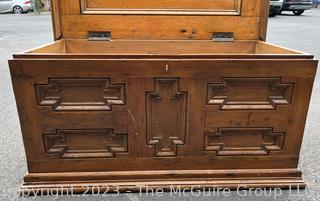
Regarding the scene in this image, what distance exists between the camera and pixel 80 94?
1.32 meters

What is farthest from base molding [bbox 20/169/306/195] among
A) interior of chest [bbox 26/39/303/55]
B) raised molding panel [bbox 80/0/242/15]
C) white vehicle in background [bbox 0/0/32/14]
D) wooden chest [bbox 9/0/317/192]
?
white vehicle in background [bbox 0/0/32/14]

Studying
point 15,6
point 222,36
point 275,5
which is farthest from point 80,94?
point 15,6

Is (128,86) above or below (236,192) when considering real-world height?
above

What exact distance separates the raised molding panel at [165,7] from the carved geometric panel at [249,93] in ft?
2.17

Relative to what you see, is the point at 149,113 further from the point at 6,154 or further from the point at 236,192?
the point at 6,154

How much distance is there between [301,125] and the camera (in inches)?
55.3

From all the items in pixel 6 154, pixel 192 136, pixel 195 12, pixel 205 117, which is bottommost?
pixel 6 154

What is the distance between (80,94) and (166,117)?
0.41 meters

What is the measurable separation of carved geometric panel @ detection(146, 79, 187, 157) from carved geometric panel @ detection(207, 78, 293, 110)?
5.8 inches

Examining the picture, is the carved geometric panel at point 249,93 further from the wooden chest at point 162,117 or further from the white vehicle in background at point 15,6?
the white vehicle in background at point 15,6

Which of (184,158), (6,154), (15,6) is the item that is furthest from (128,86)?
(15,6)

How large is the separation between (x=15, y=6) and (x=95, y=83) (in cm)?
1605

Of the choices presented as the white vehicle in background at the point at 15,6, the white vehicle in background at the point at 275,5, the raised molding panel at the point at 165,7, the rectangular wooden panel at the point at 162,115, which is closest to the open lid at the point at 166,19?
the raised molding panel at the point at 165,7

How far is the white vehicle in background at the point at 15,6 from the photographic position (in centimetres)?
1449
